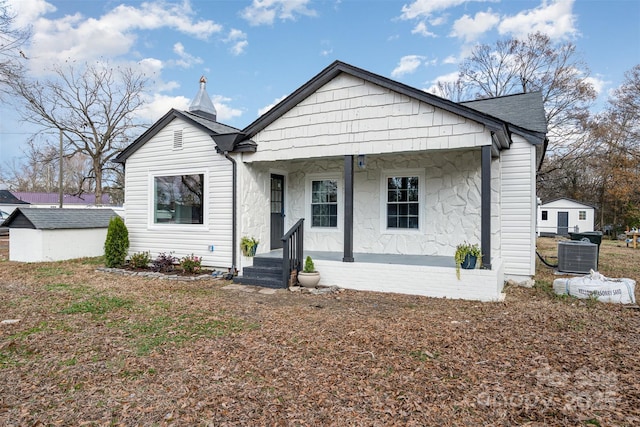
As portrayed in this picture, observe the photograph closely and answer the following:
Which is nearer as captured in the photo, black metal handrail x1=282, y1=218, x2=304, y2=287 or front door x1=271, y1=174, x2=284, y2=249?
black metal handrail x1=282, y1=218, x2=304, y2=287

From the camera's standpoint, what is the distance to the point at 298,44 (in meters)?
12.9

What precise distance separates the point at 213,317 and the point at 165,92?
25.6 metres

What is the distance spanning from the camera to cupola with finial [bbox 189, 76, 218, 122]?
9906 mm

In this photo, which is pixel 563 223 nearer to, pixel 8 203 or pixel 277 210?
pixel 277 210

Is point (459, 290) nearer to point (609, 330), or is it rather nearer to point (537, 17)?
point (609, 330)

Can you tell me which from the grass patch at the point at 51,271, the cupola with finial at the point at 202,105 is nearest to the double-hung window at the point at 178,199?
the cupola with finial at the point at 202,105

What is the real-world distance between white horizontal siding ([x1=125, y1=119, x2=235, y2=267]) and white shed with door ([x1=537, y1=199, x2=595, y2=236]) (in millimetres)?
23131

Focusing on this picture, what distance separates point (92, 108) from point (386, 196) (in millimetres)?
24987

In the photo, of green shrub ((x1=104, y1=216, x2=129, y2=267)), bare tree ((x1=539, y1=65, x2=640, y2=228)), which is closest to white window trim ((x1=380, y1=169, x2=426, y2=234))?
green shrub ((x1=104, y1=216, x2=129, y2=267))

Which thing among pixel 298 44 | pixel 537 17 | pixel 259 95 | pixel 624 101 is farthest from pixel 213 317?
pixel 624 101

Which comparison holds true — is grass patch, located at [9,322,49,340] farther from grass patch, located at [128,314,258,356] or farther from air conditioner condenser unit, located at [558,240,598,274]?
air conditioner condenser unit, located at [558,240,598,274]

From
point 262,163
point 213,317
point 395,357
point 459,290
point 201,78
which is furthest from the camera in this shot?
point 201,78

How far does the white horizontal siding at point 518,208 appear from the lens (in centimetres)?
711

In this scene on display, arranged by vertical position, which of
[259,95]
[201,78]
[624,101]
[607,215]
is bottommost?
[607,215]
